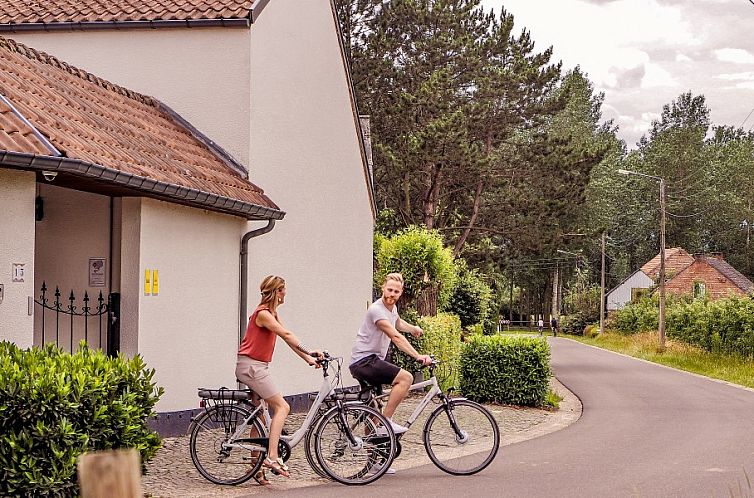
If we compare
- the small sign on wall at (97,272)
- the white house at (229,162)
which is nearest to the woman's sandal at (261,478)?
the white house at (229,162)

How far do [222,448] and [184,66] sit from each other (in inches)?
305

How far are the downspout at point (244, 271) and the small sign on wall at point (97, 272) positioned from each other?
2.45 meters

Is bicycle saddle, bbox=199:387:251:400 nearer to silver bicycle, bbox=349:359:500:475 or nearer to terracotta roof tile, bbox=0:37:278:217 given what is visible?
silver bicycle, bbox=349:359:500:475

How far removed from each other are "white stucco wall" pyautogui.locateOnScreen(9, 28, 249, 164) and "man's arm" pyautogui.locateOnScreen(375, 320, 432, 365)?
5510 mm

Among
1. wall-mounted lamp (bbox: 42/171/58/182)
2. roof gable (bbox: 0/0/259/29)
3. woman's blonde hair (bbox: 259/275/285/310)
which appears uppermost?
roof gable (bbox: 0/0/259/29)

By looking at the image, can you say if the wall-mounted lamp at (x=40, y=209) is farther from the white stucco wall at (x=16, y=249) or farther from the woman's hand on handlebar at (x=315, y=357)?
the woman's hand on handlebar at (x=315, y=357)

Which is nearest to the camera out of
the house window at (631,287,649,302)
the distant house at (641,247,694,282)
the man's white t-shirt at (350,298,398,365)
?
the man's white t-shirt at (350,298,398,365)

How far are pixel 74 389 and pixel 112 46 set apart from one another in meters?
9.48

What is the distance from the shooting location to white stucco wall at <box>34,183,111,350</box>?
12742mm

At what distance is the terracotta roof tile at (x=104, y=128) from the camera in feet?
34.0

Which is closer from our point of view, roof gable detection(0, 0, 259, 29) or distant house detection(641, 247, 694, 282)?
roof gable detection(0, 0, 259, 29)

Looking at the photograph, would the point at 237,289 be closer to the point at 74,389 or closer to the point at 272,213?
the point at 272,213

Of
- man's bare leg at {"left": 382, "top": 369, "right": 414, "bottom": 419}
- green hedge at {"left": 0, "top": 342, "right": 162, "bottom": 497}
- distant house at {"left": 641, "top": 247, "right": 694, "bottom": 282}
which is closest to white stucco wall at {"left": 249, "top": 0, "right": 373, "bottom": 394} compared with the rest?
man's bare leg at {"left": 382, "top": 369, "right": 414, "bottom": 419}

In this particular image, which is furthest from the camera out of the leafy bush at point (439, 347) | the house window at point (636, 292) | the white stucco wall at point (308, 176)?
the house window at point (636, 292)
